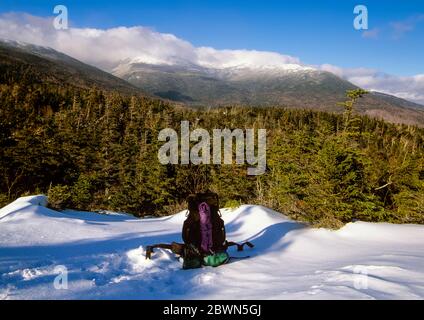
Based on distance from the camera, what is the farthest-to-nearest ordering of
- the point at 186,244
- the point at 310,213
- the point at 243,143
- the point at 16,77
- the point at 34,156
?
the point at 16,77, the point at 243,143, the point at 34,156, the point at 310,213, the point at 186,244

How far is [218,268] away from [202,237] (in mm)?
749

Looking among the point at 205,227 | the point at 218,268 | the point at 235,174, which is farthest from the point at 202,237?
the point at 235,174

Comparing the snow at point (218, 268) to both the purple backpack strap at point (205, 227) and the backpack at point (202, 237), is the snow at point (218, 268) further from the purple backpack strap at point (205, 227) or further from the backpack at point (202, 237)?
the purple backpack strap at point (205, 227)

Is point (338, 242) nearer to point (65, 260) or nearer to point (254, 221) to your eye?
point (254, 221)

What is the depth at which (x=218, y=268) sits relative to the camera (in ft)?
20.5

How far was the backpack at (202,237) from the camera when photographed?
638cm

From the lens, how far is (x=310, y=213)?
35.8ft

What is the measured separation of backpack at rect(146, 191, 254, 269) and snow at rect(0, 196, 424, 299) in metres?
0.20

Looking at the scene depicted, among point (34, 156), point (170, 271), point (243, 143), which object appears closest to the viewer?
point (170, 271)

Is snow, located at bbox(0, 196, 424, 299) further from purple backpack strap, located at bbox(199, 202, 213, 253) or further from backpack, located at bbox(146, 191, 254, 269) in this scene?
purple backpack strap, located at bbox(199, 202, 213, 253)

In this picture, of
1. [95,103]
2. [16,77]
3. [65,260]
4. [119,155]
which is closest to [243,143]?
[119,155]

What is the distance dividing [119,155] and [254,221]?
3795cm

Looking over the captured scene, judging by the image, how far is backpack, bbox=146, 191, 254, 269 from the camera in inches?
251

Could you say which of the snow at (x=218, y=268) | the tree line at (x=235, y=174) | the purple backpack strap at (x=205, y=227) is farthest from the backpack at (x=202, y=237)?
the tree line at (x=235, y=174)
